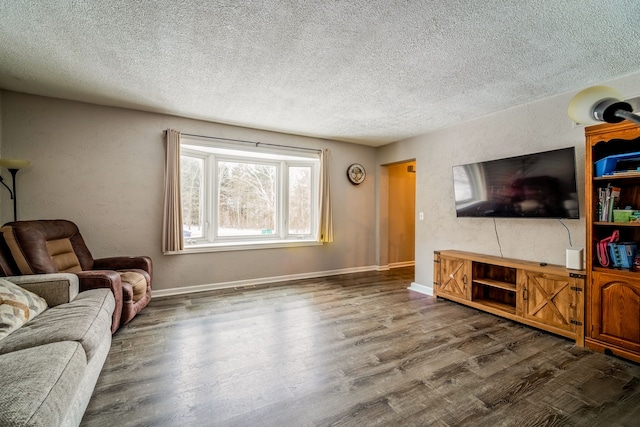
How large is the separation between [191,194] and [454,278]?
3.87 m

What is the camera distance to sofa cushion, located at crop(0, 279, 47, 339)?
5.41ft

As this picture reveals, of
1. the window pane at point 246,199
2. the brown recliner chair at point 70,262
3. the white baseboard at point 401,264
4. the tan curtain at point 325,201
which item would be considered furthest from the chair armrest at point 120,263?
the white baseboard at point 401,264

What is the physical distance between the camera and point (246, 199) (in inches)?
183

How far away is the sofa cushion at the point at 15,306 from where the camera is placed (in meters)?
1.65

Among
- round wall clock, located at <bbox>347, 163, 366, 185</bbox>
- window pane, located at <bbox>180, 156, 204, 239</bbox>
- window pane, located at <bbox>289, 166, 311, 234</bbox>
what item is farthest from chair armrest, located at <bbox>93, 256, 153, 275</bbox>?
round wall clock, located at <bbox>347, 163, 366, 185</bbox>

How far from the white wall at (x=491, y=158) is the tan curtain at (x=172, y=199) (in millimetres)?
3542

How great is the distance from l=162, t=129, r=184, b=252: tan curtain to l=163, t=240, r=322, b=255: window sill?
0.18 meters

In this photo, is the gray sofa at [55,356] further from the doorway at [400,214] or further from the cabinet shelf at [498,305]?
the doorway at [400,214]

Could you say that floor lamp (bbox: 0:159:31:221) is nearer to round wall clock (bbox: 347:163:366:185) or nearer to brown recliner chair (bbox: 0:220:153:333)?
brown recliner chair (bbox: 0:220:153:333)

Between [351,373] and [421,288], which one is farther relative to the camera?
[421,288]

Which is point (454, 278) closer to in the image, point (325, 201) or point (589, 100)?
point (325, 201)

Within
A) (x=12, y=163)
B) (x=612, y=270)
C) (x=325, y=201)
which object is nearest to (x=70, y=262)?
(x=12, y=163)

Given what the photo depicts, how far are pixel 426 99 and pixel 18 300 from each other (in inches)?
151

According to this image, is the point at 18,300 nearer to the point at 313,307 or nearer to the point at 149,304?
the point at 149,304
